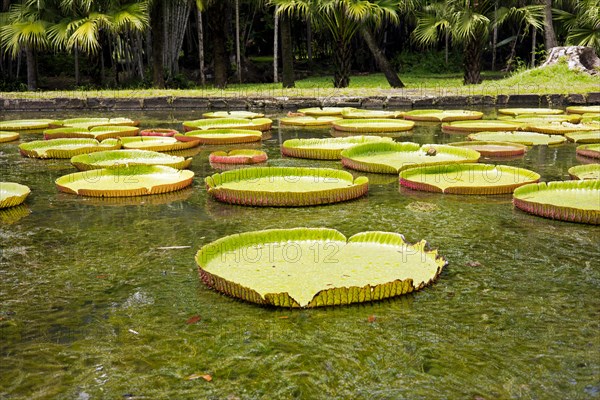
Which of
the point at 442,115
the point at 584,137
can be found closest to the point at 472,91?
the point at 442,115

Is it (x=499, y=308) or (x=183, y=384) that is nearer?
(x=183, y=384)

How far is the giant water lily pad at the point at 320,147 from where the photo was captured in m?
5.98

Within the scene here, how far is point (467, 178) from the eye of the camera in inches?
186

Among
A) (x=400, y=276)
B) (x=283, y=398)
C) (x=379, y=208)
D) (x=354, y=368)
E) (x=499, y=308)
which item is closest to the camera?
(x=283, y=398)

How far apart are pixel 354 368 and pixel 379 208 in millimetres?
2138

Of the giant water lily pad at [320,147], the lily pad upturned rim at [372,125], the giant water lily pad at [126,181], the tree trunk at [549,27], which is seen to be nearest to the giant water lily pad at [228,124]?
the lily pad upturned rim at [372,125]

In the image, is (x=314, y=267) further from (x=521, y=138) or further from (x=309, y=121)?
(x=309, y=121)

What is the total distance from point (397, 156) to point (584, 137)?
2.15 m

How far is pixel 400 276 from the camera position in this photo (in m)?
2.78

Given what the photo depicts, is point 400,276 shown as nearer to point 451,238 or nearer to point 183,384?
point 451,238

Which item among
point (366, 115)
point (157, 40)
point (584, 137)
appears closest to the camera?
point (584, 137)

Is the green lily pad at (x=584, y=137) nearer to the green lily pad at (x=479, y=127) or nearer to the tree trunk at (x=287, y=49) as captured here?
the green lily pad at (x=479, y=127)

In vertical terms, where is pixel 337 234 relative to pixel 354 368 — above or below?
above

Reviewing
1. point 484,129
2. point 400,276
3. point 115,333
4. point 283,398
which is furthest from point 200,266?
point 484,129
